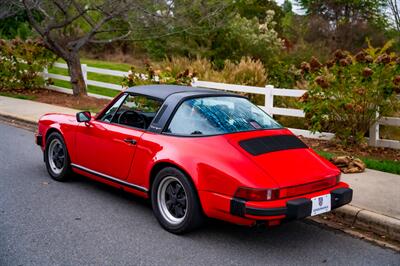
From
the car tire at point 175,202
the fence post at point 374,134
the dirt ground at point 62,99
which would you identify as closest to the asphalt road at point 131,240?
the car tire at point 175,202

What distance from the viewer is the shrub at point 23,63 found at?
16656 millimetres

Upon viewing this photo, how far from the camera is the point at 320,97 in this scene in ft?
30.1

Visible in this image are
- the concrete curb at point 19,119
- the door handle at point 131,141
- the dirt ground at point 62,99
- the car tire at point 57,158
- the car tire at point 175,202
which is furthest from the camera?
the dirt ground at point 62,99

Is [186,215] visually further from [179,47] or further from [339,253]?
[179,47]

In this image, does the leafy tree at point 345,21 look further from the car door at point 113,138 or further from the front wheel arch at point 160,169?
the front wheel arch at point 160,169

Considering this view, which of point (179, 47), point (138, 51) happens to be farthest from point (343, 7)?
point (179, 47)

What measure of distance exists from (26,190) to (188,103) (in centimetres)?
250

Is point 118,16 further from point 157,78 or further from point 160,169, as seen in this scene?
point 160,169

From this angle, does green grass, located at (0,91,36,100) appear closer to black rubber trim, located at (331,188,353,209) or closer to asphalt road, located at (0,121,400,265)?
asphalt road, located at (0,121,400,265)

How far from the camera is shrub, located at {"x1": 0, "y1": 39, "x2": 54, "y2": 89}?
1666cm

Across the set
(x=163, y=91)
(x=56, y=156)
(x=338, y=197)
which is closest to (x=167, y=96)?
(x=163, y=91)

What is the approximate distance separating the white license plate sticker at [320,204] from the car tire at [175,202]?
1.03 metres

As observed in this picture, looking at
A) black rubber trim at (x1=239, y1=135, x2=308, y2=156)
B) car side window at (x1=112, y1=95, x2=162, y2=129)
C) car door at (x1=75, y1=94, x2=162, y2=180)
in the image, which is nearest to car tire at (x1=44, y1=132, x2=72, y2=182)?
car door at (x1=75, y1=94, x2=162, y2=180)

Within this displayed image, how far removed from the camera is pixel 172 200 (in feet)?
16.8
